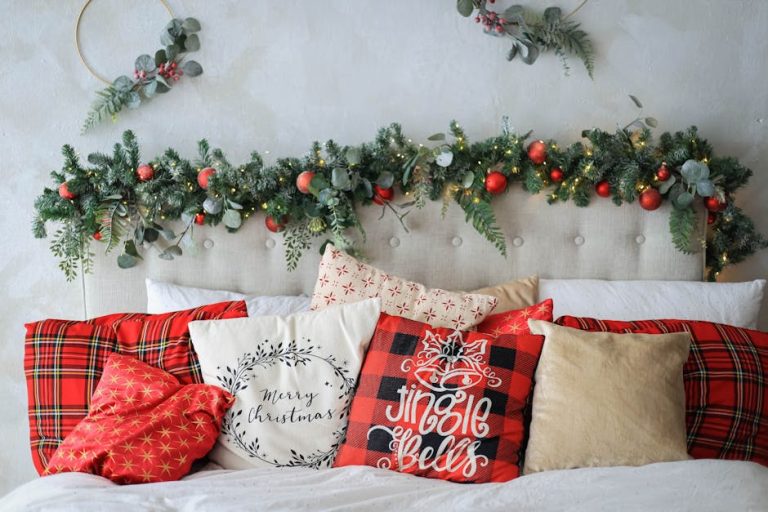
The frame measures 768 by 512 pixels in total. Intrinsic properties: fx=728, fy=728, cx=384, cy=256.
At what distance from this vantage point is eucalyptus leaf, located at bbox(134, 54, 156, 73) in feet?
7.11

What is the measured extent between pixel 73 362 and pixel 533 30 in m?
1.58

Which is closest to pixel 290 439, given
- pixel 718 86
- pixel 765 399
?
pixel 765 399

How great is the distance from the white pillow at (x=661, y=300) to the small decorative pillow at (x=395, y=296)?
291mm

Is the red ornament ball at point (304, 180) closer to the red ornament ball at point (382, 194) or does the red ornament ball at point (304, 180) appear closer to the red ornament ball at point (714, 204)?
the red ornament ball at point (382, 194)

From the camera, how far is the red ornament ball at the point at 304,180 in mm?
2064

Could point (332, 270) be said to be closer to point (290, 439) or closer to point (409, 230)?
point (409, 230)

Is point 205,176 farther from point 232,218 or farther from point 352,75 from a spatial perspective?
point 352,75

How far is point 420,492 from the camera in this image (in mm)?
1486

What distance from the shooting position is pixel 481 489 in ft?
4.95

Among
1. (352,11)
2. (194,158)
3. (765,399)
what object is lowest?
(765,399)

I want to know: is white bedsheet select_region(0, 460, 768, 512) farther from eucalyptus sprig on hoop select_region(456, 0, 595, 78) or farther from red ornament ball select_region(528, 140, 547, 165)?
eucalyptus sprig on hoop select_region(456, 0, 595, 78)

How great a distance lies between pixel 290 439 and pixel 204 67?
1.18 metres

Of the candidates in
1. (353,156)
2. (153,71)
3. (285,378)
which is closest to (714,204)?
(353,156)

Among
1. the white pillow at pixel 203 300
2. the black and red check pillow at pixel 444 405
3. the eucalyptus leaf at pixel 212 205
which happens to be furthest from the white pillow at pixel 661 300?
the eucalyptus leaf at pixel 212 205
